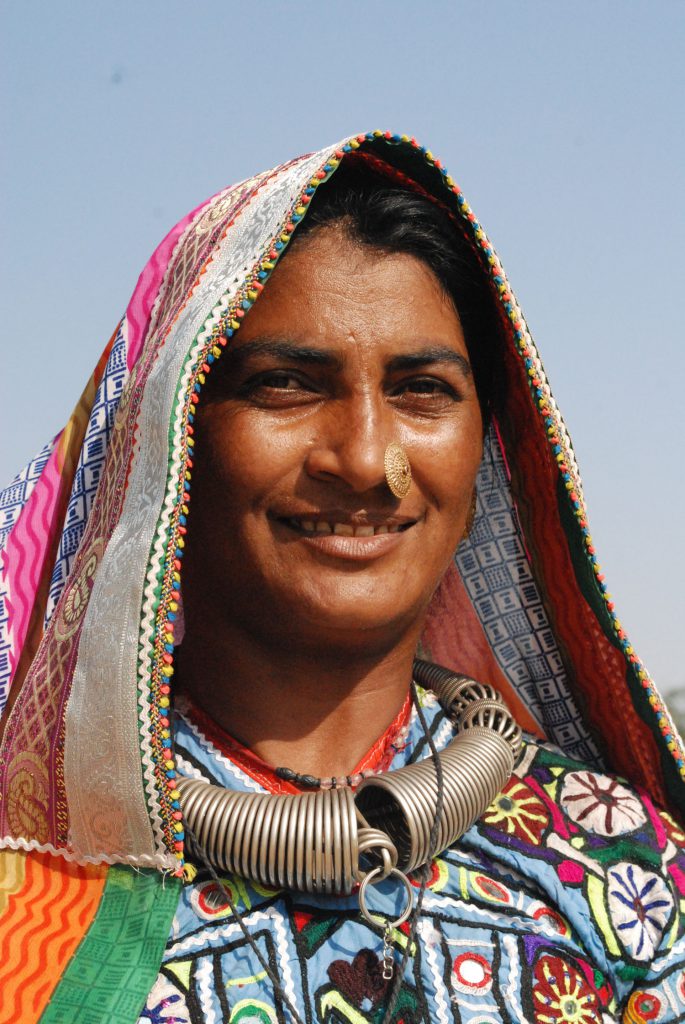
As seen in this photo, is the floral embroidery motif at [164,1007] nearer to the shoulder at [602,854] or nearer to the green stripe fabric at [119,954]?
the green stripe fabric at [119,954]

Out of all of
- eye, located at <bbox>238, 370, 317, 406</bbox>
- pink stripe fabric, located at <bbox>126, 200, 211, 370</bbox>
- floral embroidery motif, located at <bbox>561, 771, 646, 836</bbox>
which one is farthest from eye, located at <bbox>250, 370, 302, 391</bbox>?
floral embroidery motif, located at <bbox>561, 771, 646, 836</bbox>

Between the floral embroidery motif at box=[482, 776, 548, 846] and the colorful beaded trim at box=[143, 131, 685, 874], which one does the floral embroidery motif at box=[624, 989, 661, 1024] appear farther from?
the colorful beaded trim at box=[143, 131, 685, 874]

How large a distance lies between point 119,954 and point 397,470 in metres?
1.04

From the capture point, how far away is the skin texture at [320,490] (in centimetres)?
242

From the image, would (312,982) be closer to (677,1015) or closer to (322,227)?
(677,1015)

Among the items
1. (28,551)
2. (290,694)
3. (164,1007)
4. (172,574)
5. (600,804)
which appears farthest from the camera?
(28,551)

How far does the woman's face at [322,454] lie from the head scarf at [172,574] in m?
0.12

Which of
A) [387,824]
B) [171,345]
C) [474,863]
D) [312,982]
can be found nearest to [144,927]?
[312,982]

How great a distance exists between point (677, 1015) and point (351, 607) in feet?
3.40

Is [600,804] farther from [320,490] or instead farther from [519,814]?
[320,490]

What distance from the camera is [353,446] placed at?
2361 millimetres

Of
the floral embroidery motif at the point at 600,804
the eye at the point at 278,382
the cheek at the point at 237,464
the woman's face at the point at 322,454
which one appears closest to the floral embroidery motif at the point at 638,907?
the floral embroidery motif at the point at 600,804

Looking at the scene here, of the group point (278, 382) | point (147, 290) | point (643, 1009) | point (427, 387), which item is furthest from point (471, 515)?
point (643, 1009)

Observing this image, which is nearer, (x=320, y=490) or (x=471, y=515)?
(x=320, y=490)
